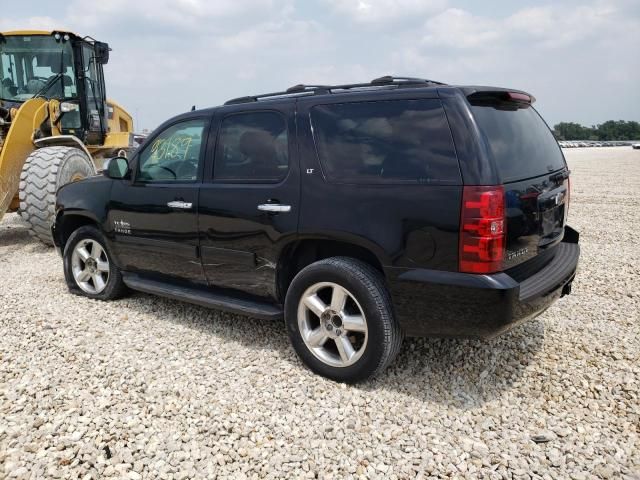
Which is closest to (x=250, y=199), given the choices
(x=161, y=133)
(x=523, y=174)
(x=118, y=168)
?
(x=161, y=133)

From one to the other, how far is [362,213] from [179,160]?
1.93m

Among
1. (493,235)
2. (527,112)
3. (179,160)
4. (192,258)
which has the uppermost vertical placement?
(527,112)

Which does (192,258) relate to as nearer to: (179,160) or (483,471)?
(179,160)

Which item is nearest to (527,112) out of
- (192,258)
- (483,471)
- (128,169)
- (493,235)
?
(493,235)

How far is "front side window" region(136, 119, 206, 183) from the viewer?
13.8 feet

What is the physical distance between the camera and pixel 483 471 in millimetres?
2531

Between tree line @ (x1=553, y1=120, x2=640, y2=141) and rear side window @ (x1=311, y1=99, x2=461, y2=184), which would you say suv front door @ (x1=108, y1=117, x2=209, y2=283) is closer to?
rear side window @ (x1=311, y1=99, x2=461, y2=184)

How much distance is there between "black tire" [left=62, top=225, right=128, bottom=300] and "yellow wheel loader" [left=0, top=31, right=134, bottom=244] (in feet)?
6.77

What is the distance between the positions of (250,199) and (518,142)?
183cm

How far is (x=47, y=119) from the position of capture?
25.7 feet

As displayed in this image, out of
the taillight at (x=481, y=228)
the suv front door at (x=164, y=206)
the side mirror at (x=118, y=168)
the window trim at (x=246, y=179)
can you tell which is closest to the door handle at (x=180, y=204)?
the suv front door at (x=164, y=206)

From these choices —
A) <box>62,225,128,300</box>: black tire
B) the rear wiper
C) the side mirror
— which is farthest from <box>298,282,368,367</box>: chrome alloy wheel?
the rear wiper

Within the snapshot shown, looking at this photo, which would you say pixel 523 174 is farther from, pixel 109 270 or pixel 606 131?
pixel 606 131

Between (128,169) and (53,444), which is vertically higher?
(128,169)
